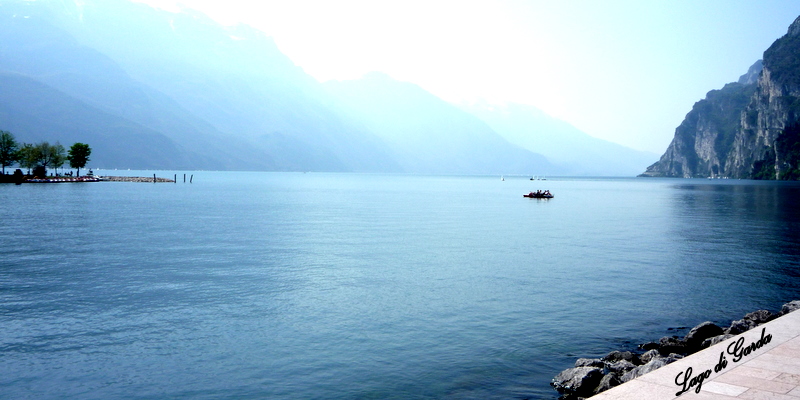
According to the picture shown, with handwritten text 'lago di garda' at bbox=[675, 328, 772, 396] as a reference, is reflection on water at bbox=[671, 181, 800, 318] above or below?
below

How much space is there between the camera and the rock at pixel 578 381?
15.3m

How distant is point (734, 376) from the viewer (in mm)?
11820

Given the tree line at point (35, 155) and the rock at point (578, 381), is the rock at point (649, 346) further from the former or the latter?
the tree line at point (35, 155)

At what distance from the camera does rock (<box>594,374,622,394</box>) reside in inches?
575

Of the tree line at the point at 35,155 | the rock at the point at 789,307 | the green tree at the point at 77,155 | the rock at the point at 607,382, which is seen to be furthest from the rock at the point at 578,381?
the green tree at the point at 77,155

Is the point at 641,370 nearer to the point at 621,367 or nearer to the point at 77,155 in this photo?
the point at 621,367

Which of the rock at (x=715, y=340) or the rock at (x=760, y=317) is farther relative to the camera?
the rock at (x=760, y=317)

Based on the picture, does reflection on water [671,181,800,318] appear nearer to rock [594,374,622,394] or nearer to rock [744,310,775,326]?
rock [744,310,775,326]

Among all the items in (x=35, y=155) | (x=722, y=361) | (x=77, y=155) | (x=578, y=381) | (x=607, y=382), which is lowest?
(x=578, y=381)

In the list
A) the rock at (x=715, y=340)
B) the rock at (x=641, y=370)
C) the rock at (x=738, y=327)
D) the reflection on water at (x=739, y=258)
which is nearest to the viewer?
the rock at (x=641, y=370)

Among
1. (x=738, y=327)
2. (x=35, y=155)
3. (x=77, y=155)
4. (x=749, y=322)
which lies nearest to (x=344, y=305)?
(x=738, y=327)

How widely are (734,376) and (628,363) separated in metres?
4.23

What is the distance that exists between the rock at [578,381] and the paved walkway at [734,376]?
9.16 feet

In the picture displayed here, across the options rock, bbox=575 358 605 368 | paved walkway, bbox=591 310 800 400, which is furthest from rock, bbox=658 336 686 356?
paved walkway, bbox=591 310 800 400
